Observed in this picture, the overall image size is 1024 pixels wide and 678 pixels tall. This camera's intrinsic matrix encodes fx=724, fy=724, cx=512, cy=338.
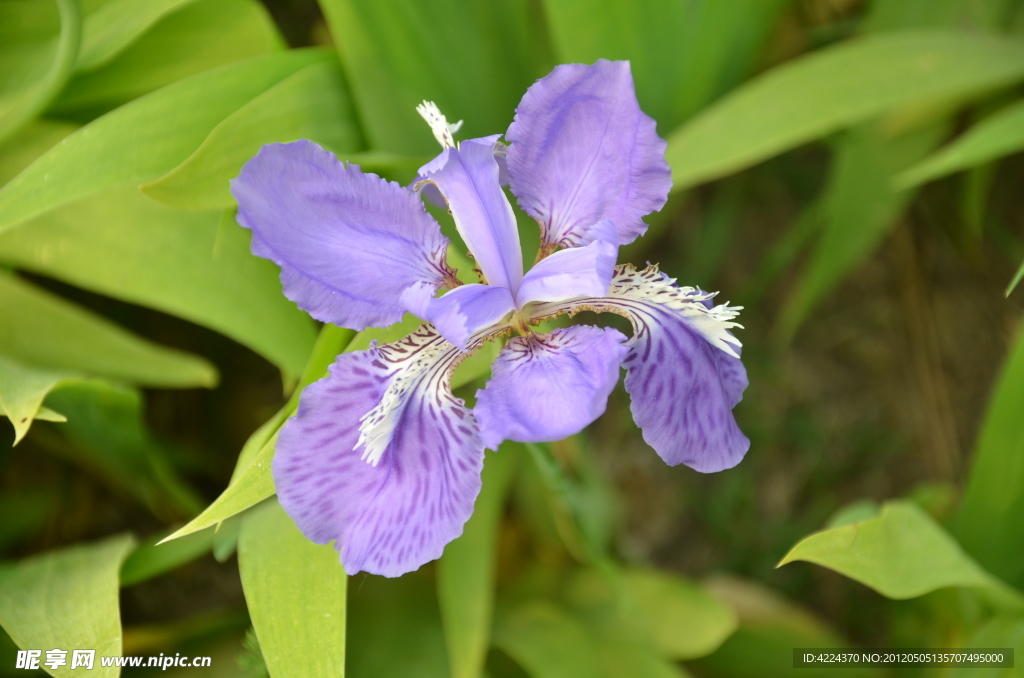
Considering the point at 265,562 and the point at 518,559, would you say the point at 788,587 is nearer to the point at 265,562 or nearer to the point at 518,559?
the point at 518,559

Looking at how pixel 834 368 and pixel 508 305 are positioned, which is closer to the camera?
pixel 508 305

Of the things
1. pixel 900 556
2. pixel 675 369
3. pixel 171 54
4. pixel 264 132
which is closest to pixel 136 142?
pixel 264 132

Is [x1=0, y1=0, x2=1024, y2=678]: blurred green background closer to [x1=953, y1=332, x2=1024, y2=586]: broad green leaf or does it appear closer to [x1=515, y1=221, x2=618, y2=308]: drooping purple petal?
[x1=953, y1=332, x2=1024, y2=586]: broad green leaf

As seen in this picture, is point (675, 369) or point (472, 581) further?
point (472, 581)

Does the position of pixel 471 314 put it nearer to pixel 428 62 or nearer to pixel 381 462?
pixel 381 462

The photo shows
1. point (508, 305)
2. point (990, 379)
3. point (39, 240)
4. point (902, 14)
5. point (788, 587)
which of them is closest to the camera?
point (508, 305)

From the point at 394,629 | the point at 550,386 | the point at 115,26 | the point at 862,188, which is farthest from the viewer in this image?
the point at 862,188

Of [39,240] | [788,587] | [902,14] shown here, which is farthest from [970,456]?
[39,240]
